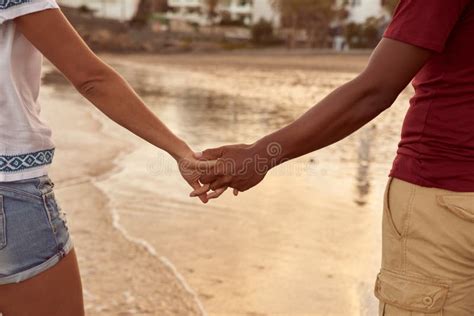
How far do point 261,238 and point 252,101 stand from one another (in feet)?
39.4

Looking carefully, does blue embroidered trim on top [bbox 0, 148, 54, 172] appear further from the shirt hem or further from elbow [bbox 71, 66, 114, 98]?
elbow [bbox 71, 66, 114, 98]

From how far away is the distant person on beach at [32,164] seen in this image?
1640mm

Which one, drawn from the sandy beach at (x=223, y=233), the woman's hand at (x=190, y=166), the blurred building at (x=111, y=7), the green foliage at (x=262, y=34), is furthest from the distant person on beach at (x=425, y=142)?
the blurred building at (x=111, y=7)

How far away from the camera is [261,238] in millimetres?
5121

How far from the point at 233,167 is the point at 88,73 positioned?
59 cm

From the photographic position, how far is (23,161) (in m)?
1.71

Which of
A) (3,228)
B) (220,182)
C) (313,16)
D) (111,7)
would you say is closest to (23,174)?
(3,228)

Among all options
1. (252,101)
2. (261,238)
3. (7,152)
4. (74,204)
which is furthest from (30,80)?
(252,101)

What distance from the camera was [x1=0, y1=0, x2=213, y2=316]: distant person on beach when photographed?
1.64 meters

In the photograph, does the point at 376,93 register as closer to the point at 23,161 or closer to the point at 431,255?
the point at 431,255

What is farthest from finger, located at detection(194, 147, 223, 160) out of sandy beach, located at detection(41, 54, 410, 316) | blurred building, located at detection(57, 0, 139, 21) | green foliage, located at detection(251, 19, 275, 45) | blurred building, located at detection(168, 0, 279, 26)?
blurred building, located at detection(57, 0, 139, 21)

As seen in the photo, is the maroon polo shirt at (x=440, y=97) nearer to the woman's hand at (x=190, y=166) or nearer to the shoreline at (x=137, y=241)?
the woman's hand at (x=190, y=166)

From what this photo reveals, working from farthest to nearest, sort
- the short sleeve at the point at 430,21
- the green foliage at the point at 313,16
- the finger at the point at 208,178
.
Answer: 1. the green foliage at the point at 313,16
2. the finger at the point at 208,178
3. the short sleeve at the point at 430,21

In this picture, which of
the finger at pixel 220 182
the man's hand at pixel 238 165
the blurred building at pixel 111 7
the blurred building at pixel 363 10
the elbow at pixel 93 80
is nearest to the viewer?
the elbow at pixel 93 80
